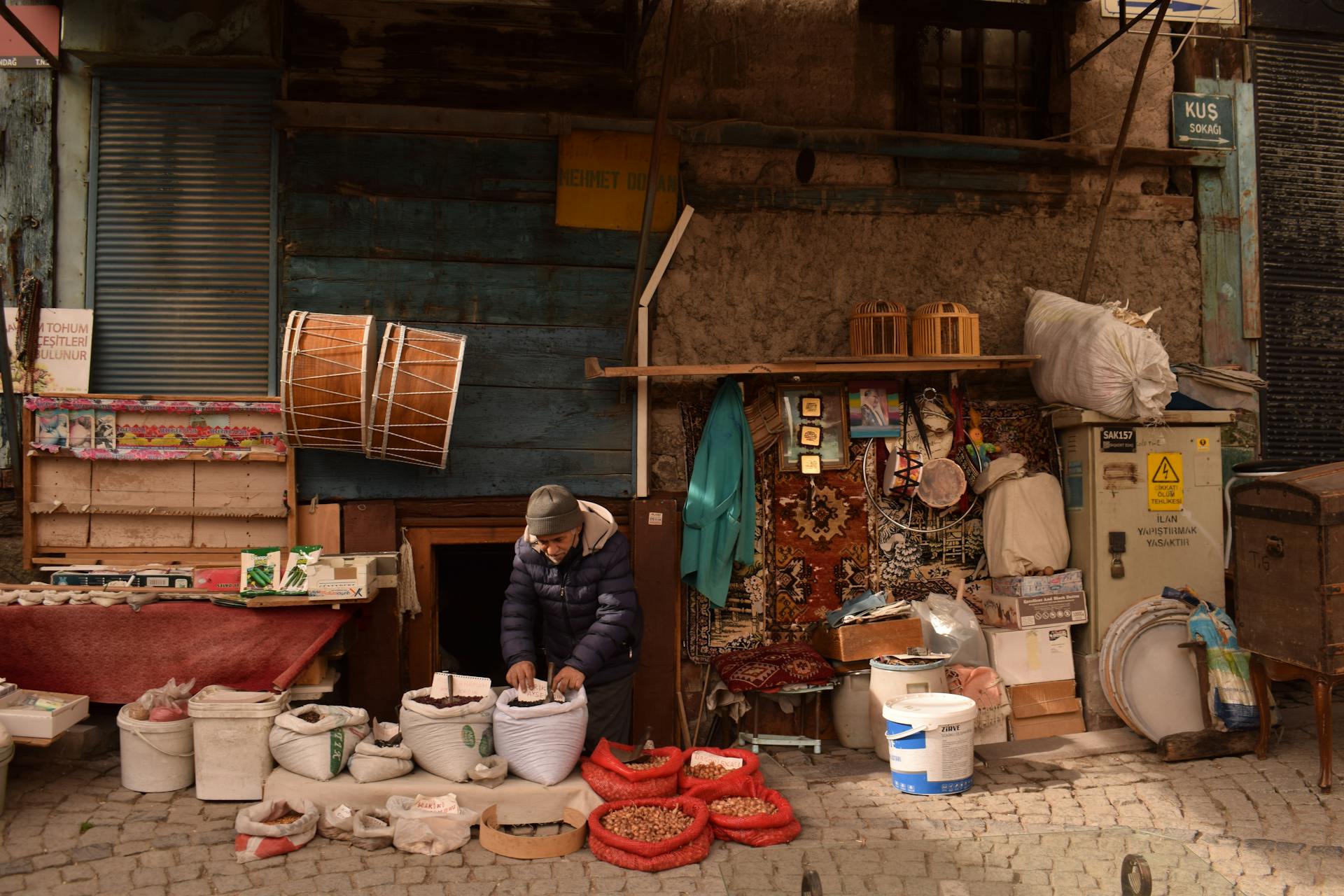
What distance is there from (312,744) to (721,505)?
104 inches

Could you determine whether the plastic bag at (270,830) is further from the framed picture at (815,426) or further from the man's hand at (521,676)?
the framed picture at (815,426)

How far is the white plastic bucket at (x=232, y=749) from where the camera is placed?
5082 millimetres

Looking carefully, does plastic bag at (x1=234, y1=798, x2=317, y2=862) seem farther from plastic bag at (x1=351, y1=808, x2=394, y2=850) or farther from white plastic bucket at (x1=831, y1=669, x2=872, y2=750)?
white plastic bucket at (x1=831, y1=669, x2=872, y2=750)

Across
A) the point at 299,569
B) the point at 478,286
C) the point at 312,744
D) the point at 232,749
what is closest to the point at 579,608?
the point at 312,744

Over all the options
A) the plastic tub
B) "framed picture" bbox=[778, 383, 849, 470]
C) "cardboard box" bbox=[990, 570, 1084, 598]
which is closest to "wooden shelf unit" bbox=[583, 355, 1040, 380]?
"framed picture" bbox=[778, 383, 849, 470]

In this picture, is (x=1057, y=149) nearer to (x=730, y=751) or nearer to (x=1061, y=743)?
(x=1061, y=743)

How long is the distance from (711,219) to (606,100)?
3.21 feet

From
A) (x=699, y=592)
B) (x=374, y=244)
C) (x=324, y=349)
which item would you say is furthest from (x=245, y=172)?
(x=699, y=592)

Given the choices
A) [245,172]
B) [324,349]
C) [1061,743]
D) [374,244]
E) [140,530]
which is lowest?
[1061,743]

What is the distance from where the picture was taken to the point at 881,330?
639 centimetres

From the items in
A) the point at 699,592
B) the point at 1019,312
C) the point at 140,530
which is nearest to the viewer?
the point at 140,530

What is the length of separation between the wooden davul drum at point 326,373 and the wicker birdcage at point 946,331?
3.21 m

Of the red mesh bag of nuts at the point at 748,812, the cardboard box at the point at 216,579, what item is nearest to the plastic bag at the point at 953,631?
the red mesh bag of nuts at the point at 748,812

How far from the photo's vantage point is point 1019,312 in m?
6.97
